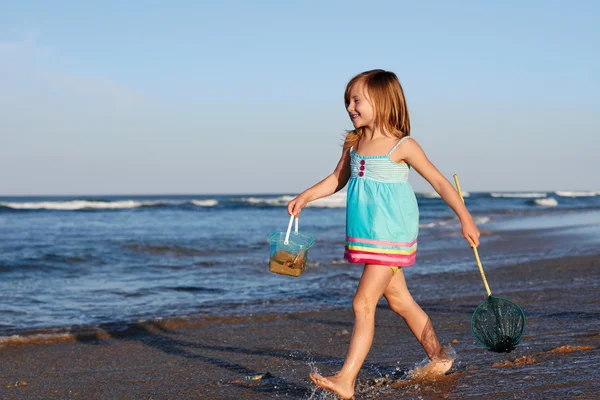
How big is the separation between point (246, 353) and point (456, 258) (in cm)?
698

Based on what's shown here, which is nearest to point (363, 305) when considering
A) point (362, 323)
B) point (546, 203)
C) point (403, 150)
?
point (362, 323)

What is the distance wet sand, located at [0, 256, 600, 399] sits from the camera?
3.25 m

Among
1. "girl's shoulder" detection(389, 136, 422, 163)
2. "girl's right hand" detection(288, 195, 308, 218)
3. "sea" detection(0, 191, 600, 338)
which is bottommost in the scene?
"sea" detection(0, 191, 600, 338)

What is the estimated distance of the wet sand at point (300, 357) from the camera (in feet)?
10.7

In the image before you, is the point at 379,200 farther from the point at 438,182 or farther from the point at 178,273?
the point at 178,273

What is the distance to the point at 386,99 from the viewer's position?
3.21 m

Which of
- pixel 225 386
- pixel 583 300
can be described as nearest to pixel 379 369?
pixel 225 386

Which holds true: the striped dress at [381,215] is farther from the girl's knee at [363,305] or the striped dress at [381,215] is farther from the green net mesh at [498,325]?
the green net mesh at [498,325]

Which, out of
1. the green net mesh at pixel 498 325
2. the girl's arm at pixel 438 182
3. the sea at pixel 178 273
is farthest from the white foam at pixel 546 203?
the girl's arm at pixel 438 182

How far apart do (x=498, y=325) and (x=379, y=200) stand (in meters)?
0.94

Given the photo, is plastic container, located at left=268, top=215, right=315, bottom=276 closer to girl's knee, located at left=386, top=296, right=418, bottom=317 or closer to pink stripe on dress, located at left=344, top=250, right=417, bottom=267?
pink stripe on dress, located at left=344, top=250, right=417, bottom=267

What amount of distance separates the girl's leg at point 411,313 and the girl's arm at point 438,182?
430mm

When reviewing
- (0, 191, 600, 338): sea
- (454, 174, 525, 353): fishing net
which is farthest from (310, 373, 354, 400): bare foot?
(0, 191, 600, 338): sea

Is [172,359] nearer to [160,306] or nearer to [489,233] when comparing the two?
[160,306]
